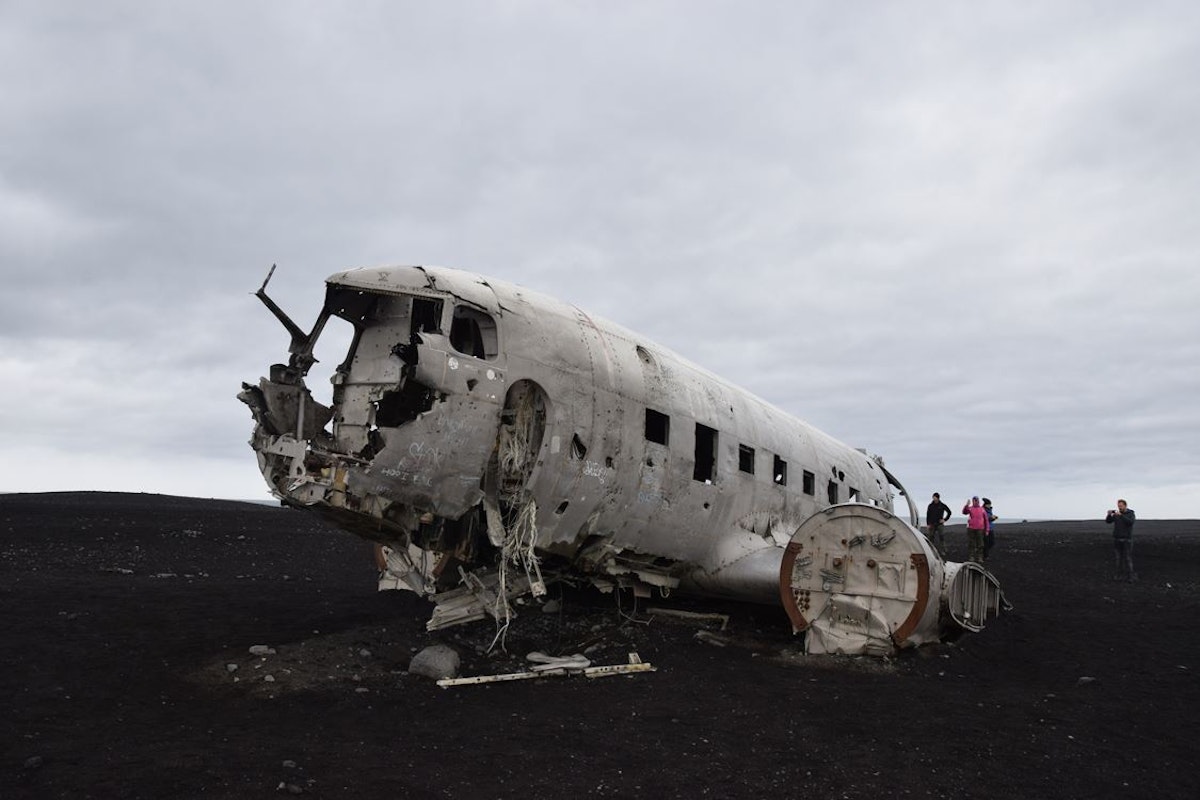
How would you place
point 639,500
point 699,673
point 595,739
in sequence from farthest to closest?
point 639,500 → point 699,673 → point 595,739

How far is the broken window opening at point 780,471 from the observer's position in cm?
1527

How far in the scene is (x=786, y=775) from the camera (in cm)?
714

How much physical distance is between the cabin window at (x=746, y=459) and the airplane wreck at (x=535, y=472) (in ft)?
1.70

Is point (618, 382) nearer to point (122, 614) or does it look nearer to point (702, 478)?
point (702, 478)

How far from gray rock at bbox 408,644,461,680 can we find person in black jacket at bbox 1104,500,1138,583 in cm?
1985

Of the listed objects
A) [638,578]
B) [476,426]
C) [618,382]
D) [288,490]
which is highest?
[618,382]

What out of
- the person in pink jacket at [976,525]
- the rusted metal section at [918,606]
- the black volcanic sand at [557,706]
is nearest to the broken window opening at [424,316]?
the black volcanic sand at [557,706]

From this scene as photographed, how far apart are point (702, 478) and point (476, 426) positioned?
4.91m

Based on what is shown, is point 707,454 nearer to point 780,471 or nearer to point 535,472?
point 780,471

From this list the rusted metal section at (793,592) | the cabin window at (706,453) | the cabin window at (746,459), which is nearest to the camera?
the rusted metal section at (793,592)

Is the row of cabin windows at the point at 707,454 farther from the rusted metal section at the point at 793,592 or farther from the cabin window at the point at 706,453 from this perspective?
the rusted metal section at the point at 793,592

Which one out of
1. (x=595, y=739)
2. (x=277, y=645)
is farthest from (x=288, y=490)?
(x=595, y=739)

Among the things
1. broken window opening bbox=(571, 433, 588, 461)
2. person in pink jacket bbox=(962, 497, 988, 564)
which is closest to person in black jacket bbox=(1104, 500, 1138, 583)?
person in pink jacket bbox=(962, 497, 988, 564)

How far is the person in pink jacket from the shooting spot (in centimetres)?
2261
